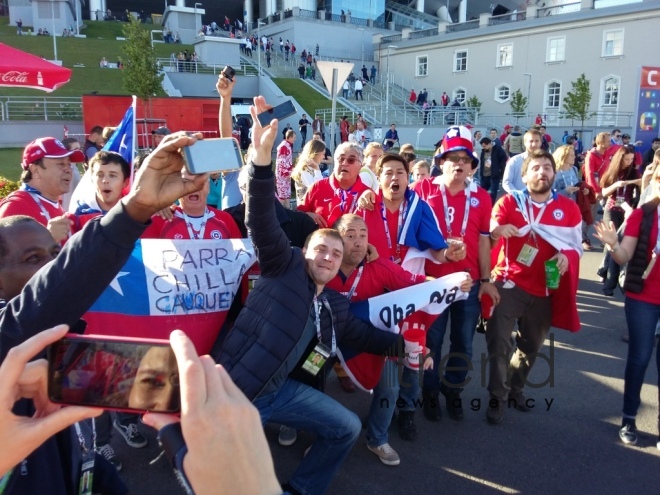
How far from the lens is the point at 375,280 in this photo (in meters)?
3.95

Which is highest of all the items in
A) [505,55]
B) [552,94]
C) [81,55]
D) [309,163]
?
[505,55]

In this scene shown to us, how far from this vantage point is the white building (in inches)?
1373

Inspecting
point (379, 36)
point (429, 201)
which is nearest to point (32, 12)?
point (379, 36)

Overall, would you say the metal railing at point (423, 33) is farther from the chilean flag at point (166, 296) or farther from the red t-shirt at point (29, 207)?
the chilean flag at point (166, 296)

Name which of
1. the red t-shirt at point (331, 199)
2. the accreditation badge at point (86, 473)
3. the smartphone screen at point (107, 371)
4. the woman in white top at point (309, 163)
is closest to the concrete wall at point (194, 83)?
the woman in white top at point (309, 163)

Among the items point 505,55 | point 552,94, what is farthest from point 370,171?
point 505,55

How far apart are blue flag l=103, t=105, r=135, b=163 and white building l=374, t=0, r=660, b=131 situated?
34.7 meters

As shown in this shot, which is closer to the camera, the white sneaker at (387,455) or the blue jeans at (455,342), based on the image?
the white sneaker at (387,455)

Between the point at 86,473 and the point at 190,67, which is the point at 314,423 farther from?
the point at 190,67

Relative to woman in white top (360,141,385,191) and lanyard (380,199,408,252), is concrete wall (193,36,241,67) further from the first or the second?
lanyard (380,199,408,252)

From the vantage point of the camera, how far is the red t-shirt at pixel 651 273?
3.84m

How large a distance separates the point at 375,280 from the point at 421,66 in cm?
4847

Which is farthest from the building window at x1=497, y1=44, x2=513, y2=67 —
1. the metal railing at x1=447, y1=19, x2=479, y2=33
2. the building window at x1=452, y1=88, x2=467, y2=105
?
the building window at x1=452, y1=88, x2=467, y2=105

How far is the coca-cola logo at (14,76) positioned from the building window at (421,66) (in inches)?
1768
